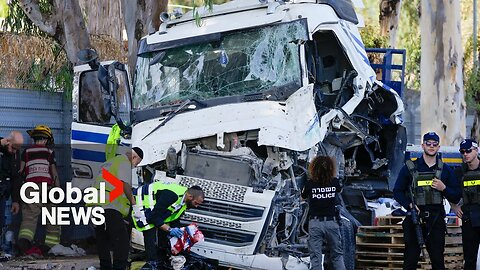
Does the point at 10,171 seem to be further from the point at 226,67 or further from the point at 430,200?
the point at 430,200

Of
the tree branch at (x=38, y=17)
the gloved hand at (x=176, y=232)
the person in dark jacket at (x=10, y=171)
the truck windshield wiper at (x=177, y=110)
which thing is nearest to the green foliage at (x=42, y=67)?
the tree branch at (x=38, y=17)

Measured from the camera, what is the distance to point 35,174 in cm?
1502

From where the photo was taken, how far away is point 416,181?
41.9 ft

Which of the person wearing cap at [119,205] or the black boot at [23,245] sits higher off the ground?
the person wearing cap at [119,205]

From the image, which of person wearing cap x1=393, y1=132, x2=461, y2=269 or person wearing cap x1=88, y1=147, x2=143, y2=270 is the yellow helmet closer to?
person wearing cap x1=88, y1=147, x2=143, y2=270

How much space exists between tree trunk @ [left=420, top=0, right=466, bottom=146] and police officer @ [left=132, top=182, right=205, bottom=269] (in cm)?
1470

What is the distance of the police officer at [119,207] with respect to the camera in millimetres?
12562

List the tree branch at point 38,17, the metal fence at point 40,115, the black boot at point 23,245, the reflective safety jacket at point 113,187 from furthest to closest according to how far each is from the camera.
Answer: the tree branch at point 38,17 < the metal fence at point 40,115 < the black boot at point 23,245 < the reflective safety jacket at point 113,187

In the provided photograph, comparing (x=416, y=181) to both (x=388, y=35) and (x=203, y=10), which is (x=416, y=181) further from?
(x=388, y=35)

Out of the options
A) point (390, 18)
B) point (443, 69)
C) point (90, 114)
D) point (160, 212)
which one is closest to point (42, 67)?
point (90, 114)

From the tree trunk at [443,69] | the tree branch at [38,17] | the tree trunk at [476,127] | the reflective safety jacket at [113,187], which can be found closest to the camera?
the reflective safety jacket at [113,187]

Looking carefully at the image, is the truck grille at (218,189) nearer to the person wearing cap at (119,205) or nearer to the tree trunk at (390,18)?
the person wearing cap at (119,205)

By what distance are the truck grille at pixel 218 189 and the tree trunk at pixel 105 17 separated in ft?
31.0

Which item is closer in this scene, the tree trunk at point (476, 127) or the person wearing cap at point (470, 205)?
the person wearing cap at point (470, 205)
